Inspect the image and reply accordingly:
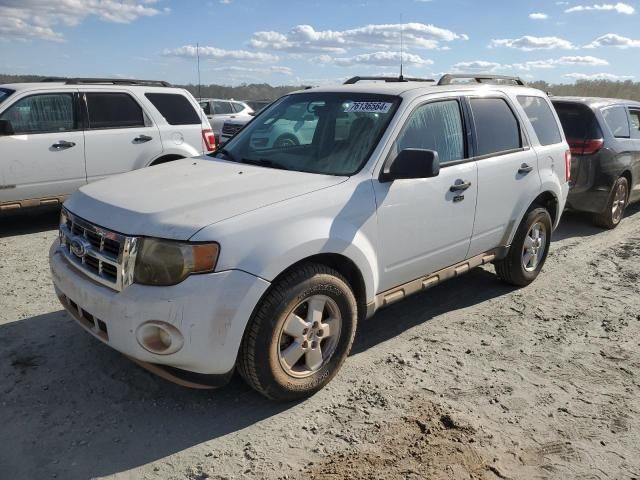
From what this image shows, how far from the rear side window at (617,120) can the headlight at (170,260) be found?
710cm

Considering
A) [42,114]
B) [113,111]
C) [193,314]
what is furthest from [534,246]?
[42,114]

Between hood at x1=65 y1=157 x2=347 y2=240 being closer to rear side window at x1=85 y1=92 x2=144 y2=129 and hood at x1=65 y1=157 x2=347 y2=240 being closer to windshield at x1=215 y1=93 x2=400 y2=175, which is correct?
windshield at x1=215 y1=93 x2=400 y2=175

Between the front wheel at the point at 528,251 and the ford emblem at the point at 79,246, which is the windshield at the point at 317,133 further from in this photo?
the front wheel at the point at 528,251

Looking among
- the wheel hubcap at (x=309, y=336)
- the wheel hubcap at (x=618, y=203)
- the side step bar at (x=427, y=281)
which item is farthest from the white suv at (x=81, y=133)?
the wheel hubcap at (x=618, y=203)

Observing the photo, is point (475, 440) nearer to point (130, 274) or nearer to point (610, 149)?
point (130, 274)

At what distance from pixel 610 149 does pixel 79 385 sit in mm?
7294

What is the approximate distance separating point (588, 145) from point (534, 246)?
10.4 ft

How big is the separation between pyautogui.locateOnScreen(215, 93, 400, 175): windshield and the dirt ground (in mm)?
1414

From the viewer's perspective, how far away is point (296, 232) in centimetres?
318

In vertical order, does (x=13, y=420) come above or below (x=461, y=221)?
below

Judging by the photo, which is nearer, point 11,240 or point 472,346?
point 472,346

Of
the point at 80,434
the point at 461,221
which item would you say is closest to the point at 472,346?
the point at 461,221

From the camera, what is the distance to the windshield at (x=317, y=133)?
12.6ft

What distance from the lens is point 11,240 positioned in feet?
22.1
